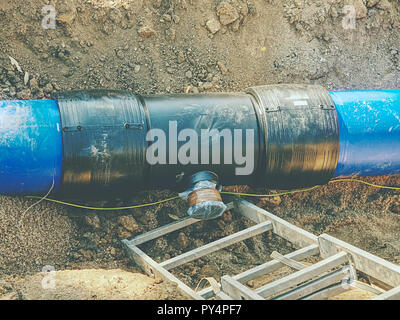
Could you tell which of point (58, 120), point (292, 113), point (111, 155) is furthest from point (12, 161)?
point (292, 113)

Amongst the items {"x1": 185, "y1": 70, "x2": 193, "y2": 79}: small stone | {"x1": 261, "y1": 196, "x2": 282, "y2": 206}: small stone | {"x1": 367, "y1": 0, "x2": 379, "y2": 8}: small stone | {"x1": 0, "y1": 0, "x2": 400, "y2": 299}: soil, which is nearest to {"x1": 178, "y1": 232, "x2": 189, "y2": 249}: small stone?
{"x1": 0, "y1": 0, "x2": 400, "y2": 299}: soil

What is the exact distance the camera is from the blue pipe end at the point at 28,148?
3.81 metres

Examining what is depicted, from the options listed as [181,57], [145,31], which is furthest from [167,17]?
[181,57]

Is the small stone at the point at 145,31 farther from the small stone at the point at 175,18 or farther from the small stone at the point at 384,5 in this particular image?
the small stone at the point at 384,5

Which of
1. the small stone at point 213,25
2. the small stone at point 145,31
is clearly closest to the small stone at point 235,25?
the small stone at point 213,25

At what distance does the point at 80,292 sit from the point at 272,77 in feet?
9.11

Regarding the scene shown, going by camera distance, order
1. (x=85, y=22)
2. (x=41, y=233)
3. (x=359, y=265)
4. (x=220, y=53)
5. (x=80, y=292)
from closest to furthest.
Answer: (x=80, y=292), (x=359, y=265), (x=41, y=233), (x=85, y=22), (x=220, y=53)

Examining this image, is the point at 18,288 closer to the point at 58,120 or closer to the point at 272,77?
the point at 58,120

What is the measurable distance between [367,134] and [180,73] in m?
1.69

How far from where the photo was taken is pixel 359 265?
3.80 m

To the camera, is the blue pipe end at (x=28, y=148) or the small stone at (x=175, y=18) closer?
the blue pipe end at (x=28, y=148)

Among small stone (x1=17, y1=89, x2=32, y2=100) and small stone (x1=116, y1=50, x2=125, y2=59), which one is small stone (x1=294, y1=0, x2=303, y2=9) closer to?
small stone (x1=116, y1=50, x2=125, y2=59)

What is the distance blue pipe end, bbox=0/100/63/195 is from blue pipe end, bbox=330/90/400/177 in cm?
208

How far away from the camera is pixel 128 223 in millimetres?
4316
